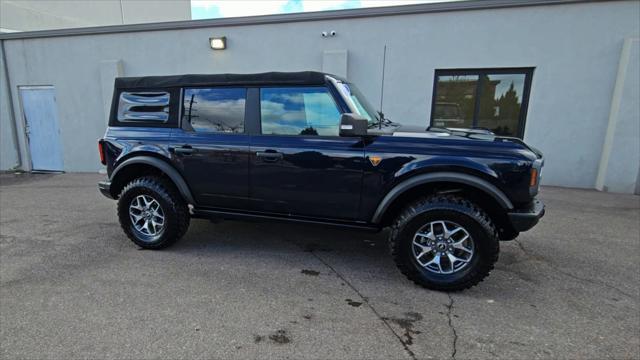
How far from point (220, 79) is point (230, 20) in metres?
4.60

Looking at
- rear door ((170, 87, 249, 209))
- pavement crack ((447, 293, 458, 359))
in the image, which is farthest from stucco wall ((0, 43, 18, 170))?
pavement crack ((447, 293, 458, 359))

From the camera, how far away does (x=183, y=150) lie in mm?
3574

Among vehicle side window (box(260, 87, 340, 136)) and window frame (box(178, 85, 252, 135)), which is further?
window frame (box(178, 85, 252, 135))

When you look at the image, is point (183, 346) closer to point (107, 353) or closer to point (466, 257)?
point (107, 353)

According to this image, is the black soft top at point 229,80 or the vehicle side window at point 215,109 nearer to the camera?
the black soft top at point 229,80

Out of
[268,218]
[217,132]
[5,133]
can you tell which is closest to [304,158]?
[268,218]

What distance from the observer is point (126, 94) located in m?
3.85

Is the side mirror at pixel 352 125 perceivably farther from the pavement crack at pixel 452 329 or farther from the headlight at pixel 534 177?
the pavement crack at pixel 452 329

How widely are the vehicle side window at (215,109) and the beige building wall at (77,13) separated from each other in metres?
9.74

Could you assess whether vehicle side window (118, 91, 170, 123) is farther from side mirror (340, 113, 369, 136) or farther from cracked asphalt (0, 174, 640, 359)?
side mirror (340, 113, 369, 136)

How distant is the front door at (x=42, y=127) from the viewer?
28.4 feet

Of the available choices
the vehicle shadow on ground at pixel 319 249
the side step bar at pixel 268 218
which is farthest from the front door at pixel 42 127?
the side step bar at pixel 268 218

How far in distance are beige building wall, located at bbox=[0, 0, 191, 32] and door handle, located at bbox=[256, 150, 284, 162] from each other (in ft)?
35.3

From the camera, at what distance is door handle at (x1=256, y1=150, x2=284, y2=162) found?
3281 millimetres
